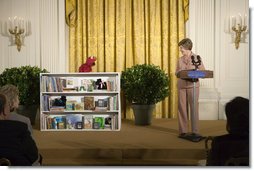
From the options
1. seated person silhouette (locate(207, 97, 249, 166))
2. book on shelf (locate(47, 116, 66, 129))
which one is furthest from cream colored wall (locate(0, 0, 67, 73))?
seated person silhouette (locate(207, 97, 249, 166))

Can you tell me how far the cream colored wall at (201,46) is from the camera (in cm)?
283

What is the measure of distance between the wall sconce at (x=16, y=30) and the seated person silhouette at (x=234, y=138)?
161cm

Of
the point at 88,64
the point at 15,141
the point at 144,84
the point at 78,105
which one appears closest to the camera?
the point at 15,141

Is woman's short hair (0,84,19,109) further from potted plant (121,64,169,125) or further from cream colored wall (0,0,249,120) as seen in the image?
potted plant (121,64,169,125)

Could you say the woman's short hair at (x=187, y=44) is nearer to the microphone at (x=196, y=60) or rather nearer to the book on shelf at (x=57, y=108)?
the microphone at (x=196, y=60)

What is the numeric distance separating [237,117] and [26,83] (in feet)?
6.22

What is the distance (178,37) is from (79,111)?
1.36 metres

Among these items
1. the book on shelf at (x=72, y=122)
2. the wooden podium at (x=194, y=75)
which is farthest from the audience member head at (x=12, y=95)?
the wooden podium at (x=194, y=75)

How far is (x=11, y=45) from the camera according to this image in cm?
291

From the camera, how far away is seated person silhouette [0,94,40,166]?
98.4 inches

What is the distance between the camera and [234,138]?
2.39 metres

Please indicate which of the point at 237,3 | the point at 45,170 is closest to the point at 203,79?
the point at 237,3

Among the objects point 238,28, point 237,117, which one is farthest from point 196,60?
point 237,117

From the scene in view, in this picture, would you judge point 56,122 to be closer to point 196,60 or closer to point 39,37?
point 39,37
